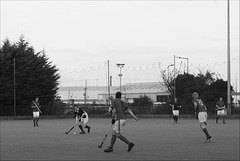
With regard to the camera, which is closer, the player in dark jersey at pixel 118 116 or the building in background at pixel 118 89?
the player in dark jersey at pixel 118 116

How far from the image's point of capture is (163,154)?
1420 cm

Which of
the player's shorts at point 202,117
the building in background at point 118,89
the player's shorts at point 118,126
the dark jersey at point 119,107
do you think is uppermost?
the building in background at point 118,89

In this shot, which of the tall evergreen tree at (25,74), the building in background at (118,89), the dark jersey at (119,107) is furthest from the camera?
the building in background at (118,89)

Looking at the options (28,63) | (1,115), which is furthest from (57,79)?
(1,115)

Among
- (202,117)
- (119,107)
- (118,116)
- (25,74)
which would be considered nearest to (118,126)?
(118,116)

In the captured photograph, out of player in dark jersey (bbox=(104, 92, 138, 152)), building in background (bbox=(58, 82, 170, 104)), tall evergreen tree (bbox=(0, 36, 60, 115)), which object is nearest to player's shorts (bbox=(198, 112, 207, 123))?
player in dark jersey (bbox=(104, 92, 138, 152))

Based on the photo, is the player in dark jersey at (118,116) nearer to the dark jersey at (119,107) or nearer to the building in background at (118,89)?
the dark jersey at (119,107)

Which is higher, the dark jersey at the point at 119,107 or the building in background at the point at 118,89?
the building in background at the point at 118,89

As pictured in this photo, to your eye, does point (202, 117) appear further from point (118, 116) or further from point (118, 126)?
point (118, 126)

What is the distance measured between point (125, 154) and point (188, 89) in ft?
139

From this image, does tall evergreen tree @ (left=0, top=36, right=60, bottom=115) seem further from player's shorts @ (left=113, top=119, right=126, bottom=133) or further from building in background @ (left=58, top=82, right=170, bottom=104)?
building in background @ (left=58, top=82, right=170, bottom=104)

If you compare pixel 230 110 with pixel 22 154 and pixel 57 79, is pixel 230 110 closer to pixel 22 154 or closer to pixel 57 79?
pixel 57 79

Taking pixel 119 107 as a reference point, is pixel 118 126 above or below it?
below

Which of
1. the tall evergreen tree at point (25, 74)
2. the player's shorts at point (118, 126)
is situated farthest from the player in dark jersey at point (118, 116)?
the tall evergreen tree at point (25, 74)
